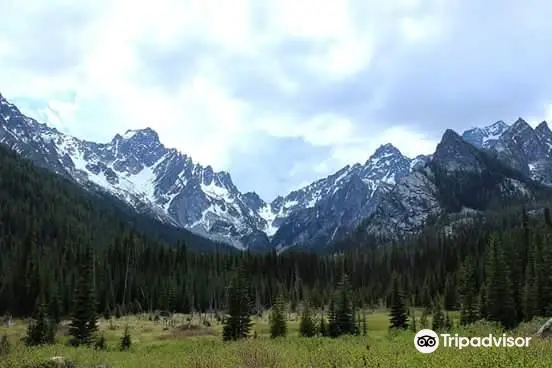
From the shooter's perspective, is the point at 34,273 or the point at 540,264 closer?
the point at 540,264

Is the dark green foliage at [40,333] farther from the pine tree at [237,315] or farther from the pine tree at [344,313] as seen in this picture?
the pine tree at [344,313]

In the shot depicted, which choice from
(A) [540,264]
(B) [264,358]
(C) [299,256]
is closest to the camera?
(B) [264,358]

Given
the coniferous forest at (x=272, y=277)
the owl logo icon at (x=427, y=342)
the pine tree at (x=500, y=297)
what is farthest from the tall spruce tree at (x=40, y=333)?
the owl logo icon at (x=427, y=342)

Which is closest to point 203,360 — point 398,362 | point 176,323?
point 398,362

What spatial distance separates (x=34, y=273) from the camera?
4695 inches

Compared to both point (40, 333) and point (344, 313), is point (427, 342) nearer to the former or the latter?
point (344, 313)

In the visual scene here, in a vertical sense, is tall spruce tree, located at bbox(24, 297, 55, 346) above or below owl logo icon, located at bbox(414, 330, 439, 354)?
below

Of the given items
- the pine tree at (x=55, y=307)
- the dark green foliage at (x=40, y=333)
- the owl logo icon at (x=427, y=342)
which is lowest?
the dark green foliage at (x=40, y=333)

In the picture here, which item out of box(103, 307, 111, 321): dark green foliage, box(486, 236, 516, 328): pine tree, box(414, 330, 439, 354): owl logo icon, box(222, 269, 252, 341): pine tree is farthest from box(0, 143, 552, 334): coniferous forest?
box(414, 330, 439, 354): owl logo icon

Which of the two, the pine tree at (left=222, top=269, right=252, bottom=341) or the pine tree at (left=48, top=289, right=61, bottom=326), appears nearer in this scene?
the pine tree at (left=222, top=269, right=252, bottom=341)

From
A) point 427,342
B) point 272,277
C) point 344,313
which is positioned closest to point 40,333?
point 344,313

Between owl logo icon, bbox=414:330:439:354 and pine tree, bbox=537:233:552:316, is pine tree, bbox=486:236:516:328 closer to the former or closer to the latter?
pine tree, bbox=537:233:552:316

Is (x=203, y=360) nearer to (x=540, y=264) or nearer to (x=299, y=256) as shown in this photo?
(x=540, y=264)

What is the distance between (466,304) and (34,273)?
289 ft
